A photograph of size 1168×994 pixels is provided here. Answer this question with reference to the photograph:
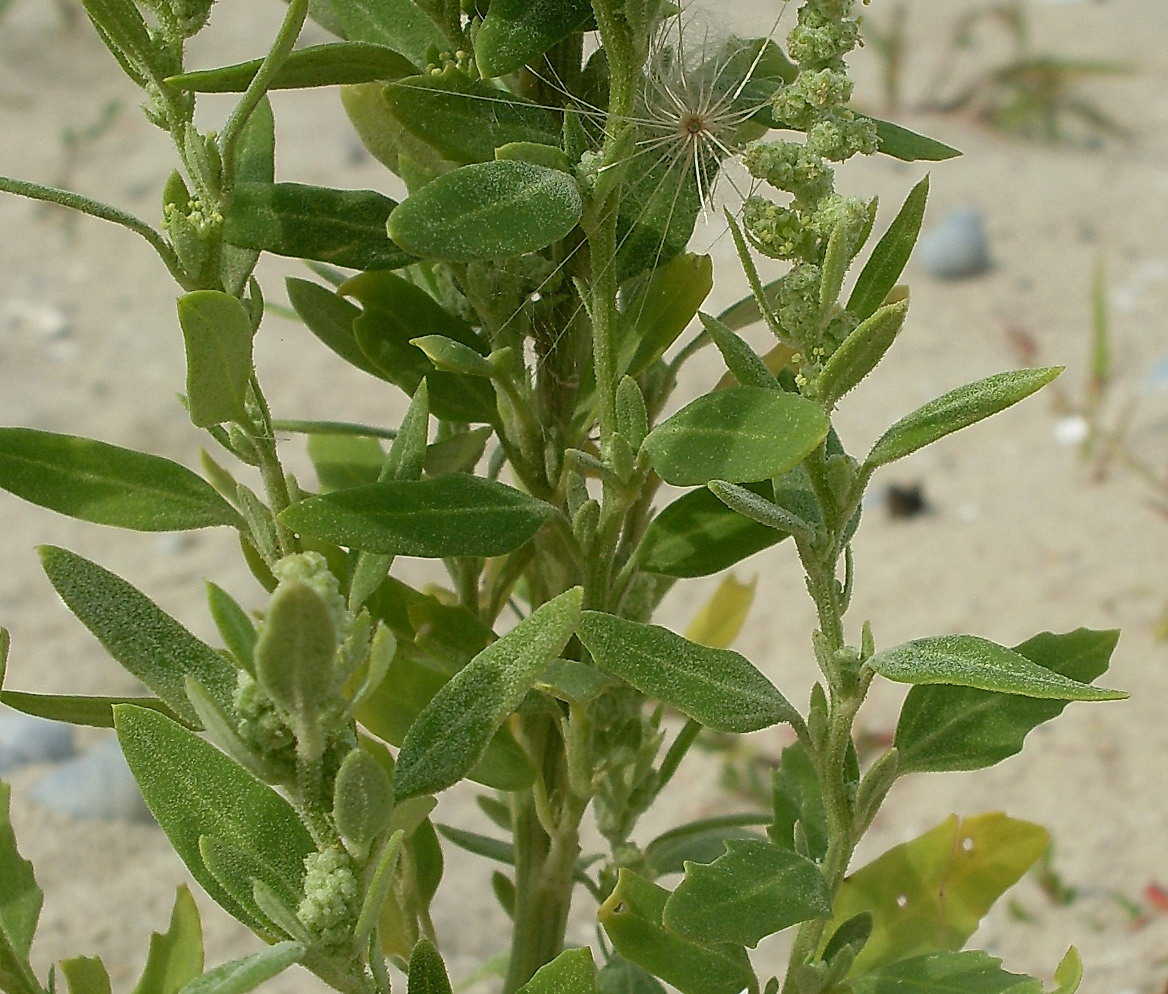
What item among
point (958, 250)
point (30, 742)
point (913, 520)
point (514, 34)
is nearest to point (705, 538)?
point (514, 34)

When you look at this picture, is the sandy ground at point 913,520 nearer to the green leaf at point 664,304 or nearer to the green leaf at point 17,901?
the green leaf at point 664,304

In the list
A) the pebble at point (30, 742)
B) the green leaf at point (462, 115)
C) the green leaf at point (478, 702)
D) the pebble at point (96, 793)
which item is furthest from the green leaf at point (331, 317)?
the pebble at point (30, 742)

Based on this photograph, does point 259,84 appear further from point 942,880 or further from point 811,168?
point 942,880

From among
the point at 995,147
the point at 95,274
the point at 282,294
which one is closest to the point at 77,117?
the point at 95,274

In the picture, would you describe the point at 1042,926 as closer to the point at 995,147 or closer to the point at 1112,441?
the point at 1112,441

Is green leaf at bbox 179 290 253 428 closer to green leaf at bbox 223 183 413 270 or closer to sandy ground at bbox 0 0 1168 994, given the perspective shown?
green leaf at bbox 223 183 413 270

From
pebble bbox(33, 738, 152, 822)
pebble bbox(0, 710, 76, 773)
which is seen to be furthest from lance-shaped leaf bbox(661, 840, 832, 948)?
pebble bbox(0, 710, 76, 773)
